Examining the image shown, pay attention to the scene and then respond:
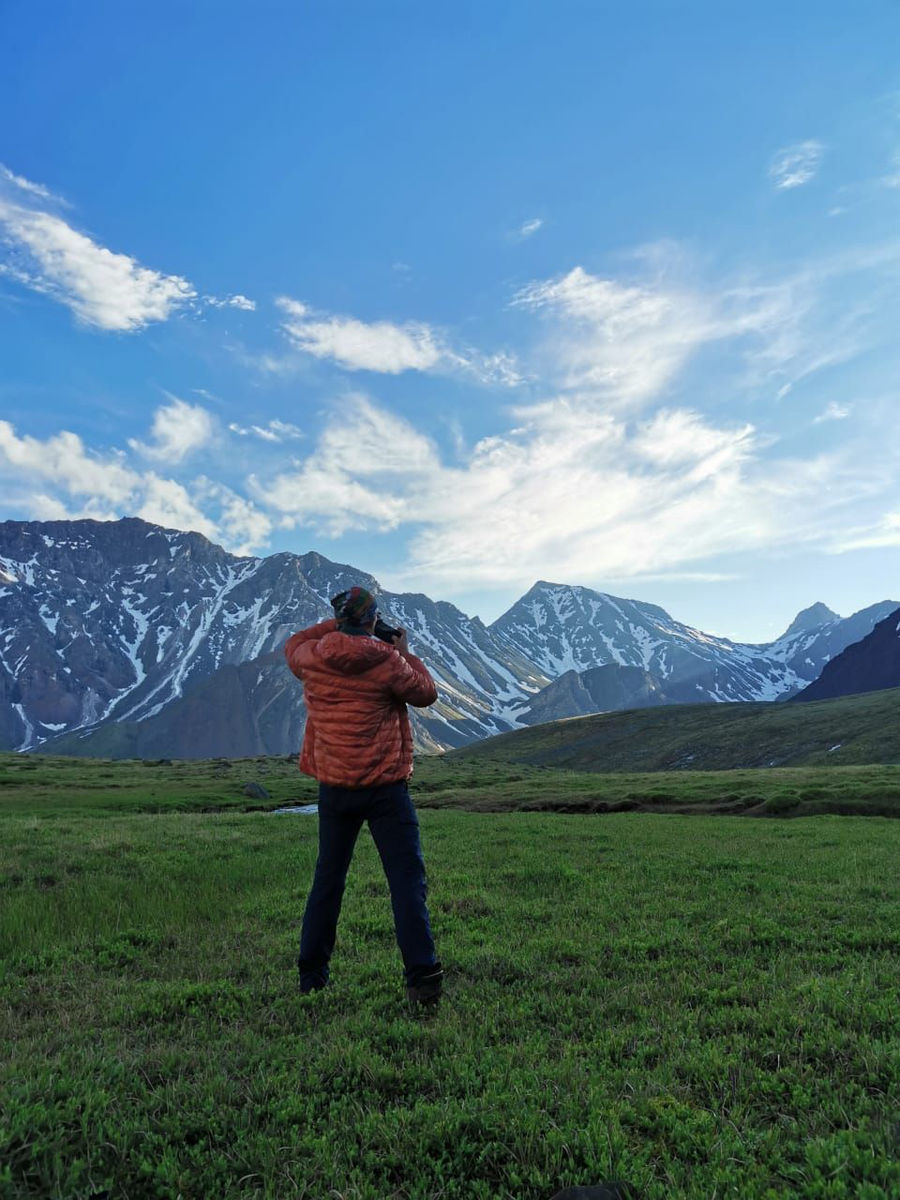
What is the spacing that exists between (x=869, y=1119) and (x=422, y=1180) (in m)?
3.21

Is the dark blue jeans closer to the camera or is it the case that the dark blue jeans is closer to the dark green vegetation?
the camera

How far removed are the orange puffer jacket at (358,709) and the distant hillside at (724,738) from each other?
309ft

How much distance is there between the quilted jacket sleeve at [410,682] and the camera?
775 cm

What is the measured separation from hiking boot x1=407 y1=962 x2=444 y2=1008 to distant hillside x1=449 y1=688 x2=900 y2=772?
93937 mm

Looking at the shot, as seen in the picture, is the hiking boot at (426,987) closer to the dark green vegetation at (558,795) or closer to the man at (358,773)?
the man at (358,773)

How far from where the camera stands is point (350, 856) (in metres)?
7.32

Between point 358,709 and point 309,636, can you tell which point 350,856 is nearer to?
point 358,709

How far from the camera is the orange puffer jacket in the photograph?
7559mm

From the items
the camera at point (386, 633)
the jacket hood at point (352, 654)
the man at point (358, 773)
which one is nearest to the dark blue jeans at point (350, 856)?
the man at point (358, 773)

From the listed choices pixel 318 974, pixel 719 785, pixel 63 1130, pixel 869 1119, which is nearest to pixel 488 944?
pixel 318 974

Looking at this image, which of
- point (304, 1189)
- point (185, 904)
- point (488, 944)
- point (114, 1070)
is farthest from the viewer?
point (185, 904)

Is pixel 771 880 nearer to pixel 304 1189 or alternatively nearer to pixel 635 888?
pixel 635 888

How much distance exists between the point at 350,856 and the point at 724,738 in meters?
135

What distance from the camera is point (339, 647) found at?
25.6ft
